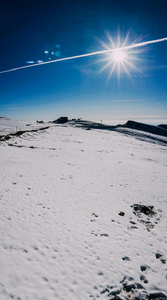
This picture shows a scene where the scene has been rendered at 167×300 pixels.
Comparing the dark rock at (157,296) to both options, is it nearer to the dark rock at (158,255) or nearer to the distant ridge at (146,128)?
the dark rock at (158,255)

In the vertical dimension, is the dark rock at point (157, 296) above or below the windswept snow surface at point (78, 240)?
below

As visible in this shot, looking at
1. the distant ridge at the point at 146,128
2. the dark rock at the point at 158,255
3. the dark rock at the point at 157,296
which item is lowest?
→ the dark rock at the point at 157,296

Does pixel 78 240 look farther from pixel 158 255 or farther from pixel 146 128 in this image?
pixel 146 128

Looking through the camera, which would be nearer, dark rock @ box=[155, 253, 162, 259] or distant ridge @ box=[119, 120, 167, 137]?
dark rock @ box=[155, 253, 162, 259]

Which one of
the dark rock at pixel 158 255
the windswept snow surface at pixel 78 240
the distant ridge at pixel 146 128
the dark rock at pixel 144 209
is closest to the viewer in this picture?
the windswept snow surface at pixel 78 240

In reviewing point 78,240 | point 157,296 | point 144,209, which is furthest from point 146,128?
point 157,296

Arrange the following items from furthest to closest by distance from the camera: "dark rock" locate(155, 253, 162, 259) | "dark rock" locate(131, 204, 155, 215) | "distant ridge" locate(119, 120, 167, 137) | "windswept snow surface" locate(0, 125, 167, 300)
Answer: "distant ridge" locate(119, 120, 167, 137) < "dark rock" locate(131, 204, 155, 215) < "dark rock" locate(155, 253, 162, 259) < "windswept snow surface" locate(0, 125, 167, 300)

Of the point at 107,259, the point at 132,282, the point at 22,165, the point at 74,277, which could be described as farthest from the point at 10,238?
the point at 22,165

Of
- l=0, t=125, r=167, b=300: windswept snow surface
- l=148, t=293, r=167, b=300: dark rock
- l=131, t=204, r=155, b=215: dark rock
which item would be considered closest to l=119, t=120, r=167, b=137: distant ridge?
l=0, t=125, r=167, b=300: windswept snow surface

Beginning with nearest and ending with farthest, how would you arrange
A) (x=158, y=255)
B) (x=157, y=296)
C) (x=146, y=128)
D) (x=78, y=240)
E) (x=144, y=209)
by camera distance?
(x=157, y=296), (x=158, y=255), (x=78, y=240), (x=144, y=209), (x=146, y=128)

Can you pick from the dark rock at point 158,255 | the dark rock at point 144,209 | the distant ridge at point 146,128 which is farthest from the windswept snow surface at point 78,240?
the distant ridge at point 146,128

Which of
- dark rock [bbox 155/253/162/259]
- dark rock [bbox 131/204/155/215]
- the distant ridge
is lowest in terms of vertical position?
dark rock [bbox 155/253/162/259]

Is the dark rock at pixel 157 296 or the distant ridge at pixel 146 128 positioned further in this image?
the distant ridge at pixel 146 128

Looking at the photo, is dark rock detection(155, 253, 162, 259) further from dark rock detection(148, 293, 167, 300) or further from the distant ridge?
the distant ridge
